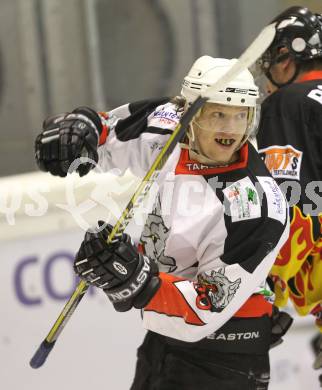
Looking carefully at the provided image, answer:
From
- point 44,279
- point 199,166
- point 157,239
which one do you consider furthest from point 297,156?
point 44,279

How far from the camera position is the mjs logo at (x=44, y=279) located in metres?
2.88

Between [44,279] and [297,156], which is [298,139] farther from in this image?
[44,279]

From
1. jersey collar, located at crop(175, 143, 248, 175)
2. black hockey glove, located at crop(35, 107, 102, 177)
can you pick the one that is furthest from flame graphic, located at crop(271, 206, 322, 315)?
black hockey glove, located at crop(35, 107, 102, 177)

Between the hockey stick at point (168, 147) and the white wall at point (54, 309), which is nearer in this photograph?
the hockey stick at point (168, 147)

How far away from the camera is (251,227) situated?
1.95 metres

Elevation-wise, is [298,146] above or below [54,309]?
above

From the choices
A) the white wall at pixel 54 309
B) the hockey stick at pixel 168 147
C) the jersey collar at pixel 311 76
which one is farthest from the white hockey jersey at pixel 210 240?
the white wall at pixel 54 309

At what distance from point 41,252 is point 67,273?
0.35ft

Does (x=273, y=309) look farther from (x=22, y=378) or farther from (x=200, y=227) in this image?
(x=22, y=378)

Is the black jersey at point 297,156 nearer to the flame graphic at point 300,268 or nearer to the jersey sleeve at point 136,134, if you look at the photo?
the flame graphic at point 300,268

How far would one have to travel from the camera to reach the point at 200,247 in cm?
203

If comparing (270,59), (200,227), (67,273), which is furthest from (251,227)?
(67,273)

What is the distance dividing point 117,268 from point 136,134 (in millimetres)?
576

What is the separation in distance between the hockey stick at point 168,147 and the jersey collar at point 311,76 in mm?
477
